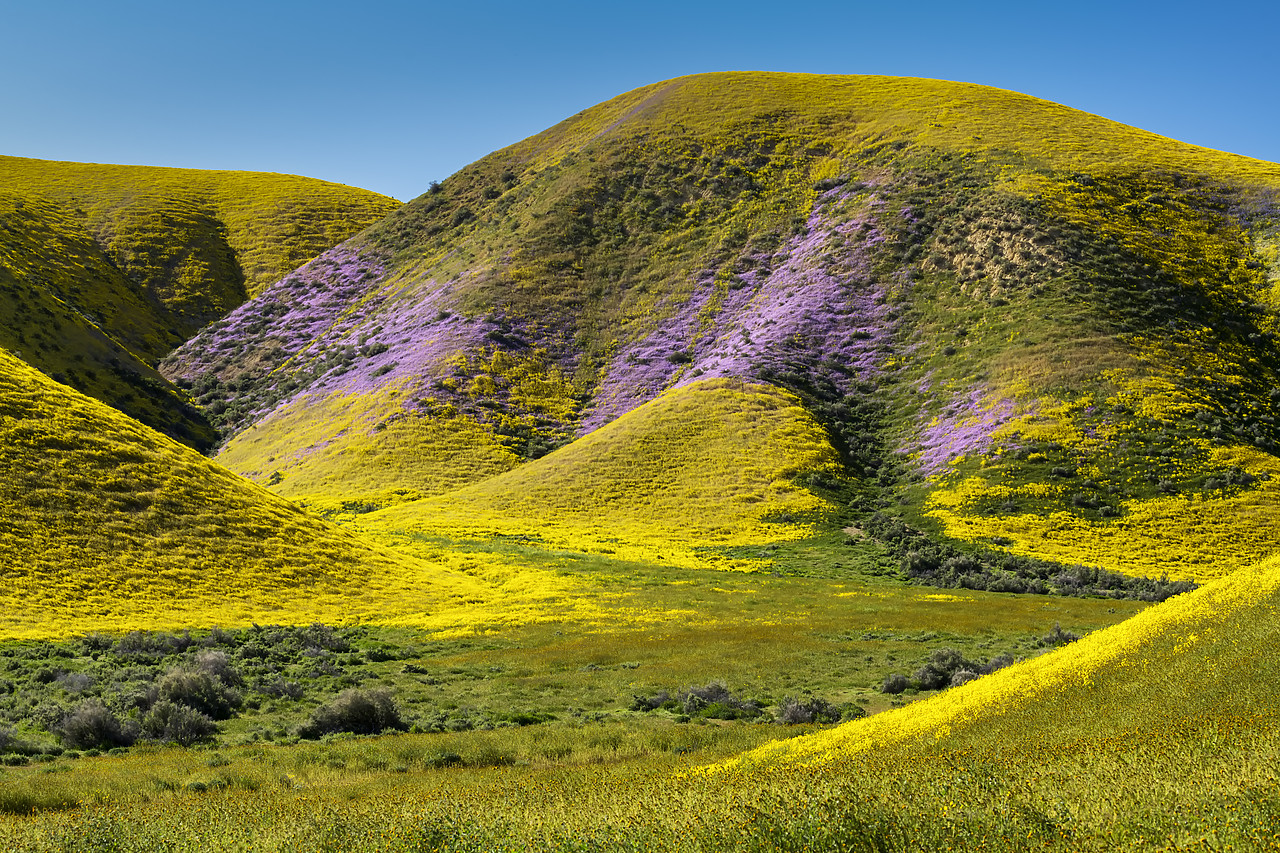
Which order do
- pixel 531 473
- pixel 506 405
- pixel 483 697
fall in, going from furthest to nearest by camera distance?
pixel 506 405, pixel 531 473, pixel 483 697

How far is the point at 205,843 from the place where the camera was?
884cm

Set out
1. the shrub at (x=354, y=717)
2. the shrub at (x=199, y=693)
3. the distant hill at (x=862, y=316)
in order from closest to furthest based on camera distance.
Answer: the shrub at (x=354, y=717)
the shrub at (x=199, y=693)
the distant hill at (x=862, y=316)

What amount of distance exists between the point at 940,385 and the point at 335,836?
6804cm

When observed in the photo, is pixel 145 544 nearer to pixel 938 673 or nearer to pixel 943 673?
pixel 938 673

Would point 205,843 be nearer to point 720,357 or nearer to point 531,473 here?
point 531,473

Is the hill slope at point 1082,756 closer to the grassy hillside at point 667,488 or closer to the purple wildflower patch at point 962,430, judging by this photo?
the grassy hillside at point 667,488

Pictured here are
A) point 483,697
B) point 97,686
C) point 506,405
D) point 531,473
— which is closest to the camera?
point 97,686

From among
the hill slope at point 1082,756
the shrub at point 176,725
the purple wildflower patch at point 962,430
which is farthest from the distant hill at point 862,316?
the shrub at point 176,725

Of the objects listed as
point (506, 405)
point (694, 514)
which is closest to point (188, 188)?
point (506, 405)

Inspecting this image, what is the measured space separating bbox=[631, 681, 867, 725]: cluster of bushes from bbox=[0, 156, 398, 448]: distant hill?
77195 mm

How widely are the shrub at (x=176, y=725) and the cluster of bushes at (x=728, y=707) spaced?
1001 cm

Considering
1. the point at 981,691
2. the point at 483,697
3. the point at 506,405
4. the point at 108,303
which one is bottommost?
the point at 483,697

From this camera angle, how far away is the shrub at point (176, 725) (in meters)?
17.7

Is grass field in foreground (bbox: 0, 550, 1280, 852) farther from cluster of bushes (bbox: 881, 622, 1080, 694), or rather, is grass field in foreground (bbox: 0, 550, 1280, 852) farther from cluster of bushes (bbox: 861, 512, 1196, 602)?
cluster of bushes (bbox: 861, 512, 1196, 602)
